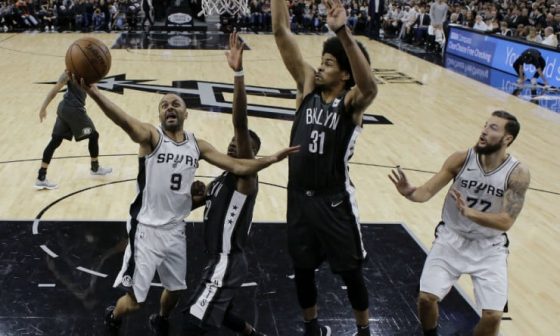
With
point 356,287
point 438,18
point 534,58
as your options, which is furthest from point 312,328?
point 438,18

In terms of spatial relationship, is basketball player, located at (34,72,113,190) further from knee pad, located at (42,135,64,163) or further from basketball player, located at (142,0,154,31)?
basketball player, located at (142,0,154,31)

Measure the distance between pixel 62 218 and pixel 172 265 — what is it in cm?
286

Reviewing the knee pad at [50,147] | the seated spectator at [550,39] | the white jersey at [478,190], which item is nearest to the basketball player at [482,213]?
the white jersey at [478,190]

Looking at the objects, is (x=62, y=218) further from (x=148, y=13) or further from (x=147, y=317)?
(x=148, y=13)

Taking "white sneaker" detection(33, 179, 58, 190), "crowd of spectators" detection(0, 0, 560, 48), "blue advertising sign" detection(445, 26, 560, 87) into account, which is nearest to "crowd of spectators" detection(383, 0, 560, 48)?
"crowd of spectators" detection(0, 0, 560, 48)

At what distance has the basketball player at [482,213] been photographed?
13.0ft

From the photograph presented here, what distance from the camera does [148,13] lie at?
2231 centimetres

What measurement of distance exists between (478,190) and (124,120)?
2235mm

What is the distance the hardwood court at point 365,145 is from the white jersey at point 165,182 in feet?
5.54

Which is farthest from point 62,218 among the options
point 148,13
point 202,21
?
point 202,21

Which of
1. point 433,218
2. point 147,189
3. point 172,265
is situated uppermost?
point 147,189

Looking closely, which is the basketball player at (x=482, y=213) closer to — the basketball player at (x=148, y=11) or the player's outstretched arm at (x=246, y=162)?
the player's outstretched arm at (x=246, y=162)

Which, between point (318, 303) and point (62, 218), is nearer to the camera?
point (318, 303)

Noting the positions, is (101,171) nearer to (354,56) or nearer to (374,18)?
(354,56)
